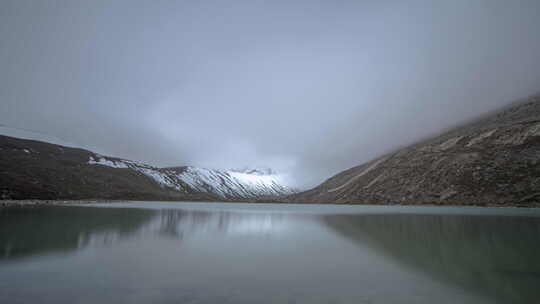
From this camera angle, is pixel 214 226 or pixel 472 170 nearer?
pixel 214 226

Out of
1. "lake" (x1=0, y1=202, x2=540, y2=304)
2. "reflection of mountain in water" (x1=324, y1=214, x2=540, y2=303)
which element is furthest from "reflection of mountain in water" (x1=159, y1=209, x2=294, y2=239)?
"reflection of mountain in water" (x1=324, y1=214, x2=540, y2=303)

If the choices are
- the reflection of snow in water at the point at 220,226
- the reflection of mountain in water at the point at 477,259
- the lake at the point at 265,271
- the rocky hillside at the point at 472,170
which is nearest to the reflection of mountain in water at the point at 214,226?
the reflection of snow in water at the point at 220,226

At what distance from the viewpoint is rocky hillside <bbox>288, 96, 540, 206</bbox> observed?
107 metres

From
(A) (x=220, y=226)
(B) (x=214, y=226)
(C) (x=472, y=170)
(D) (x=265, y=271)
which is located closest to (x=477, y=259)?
(D) (x=265, y=271)

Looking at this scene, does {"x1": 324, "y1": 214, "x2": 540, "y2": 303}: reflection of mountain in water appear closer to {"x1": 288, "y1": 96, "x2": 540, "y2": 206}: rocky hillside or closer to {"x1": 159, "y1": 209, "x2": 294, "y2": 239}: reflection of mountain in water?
{"x1": 159, "y1": 209, "x2": 294, "y2": 239}: reflection of mountain in water

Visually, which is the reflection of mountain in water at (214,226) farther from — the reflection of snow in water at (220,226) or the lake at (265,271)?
the lake at (265,271)

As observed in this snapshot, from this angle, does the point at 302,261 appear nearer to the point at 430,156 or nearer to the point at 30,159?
the point at 430,156

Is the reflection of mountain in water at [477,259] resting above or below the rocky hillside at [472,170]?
below

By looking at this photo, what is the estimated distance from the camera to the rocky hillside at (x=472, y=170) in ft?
351

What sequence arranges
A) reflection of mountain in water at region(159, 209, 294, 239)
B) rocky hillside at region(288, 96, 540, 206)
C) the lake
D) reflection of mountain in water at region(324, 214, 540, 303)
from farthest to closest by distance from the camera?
rocky hillside at region(288, 96, 540, 206)
reflection of mountain in water at region(159, 209, 294, 239)
reflection of mountain in water at region(324, 214, 540, 303)
the lake

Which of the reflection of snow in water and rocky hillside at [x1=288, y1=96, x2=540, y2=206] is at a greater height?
rocky hillside at [x1=288, y1=96, x2=540, y2=206]

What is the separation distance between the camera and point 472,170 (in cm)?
12550

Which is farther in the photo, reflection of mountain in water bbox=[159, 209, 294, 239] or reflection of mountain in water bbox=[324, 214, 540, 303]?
reflection of mountain in water bbox=[159, 209, 294, 239]

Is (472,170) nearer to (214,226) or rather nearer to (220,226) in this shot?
(220,226)
